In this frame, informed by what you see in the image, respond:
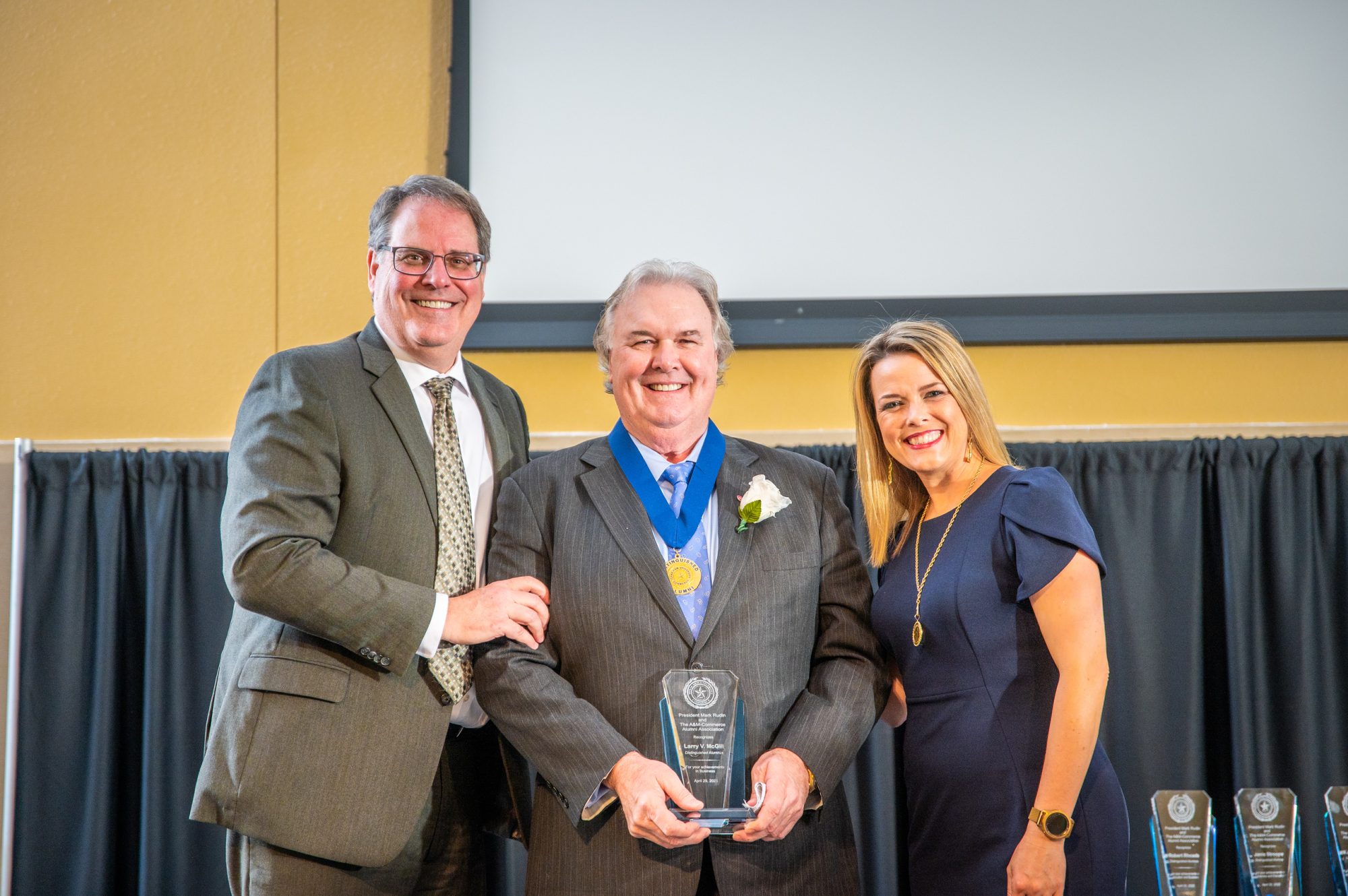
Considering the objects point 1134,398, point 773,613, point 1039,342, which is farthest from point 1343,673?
point 773,613

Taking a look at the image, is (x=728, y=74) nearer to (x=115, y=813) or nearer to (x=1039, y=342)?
(x=1039, y=342)

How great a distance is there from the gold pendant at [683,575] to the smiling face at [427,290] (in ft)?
2.25

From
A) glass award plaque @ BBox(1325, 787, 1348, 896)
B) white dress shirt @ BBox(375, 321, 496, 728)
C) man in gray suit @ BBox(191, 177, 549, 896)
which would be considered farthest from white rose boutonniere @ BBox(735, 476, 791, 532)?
glass award plaque @ BBox(1325, 787, 1348, 896)

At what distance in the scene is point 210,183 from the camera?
3586mm

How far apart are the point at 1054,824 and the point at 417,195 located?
69.3 inches

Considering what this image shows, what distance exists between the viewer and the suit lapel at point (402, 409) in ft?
6.83

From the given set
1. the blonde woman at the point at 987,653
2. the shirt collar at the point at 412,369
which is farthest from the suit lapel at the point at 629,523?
the blonde woman at the point at 987,653

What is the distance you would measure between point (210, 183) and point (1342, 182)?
12.9ft

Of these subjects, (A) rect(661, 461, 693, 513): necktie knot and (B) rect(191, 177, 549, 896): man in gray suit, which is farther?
(A) rect(661, 461, 693, 513): necktie knot

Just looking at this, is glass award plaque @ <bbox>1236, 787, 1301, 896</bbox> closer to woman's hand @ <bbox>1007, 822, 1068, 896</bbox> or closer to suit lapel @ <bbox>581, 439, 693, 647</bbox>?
woman's hand @ <bbox>1007, 822, 1068, 896</bbox>

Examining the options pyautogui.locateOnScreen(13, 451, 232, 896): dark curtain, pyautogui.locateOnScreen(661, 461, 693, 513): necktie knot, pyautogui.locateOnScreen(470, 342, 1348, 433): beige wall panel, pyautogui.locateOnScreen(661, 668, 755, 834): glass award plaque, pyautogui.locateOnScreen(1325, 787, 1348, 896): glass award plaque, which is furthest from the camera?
pyautogui.locateOnScreen(470, 342, 1348, 433): beige wall panel

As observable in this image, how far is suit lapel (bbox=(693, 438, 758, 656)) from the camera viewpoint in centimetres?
194

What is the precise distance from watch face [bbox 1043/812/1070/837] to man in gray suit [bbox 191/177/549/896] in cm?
97

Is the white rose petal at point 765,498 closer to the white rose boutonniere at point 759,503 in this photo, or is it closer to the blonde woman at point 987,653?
the white rose boutonniere at point 759,503
